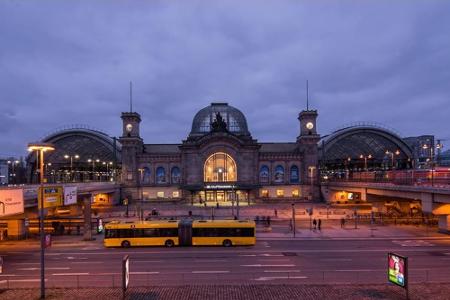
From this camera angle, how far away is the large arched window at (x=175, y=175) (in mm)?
104000

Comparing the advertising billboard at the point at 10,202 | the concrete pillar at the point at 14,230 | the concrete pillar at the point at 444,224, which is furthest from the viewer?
the concrete pillar at the point at 444,224

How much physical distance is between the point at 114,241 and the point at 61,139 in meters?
97.8

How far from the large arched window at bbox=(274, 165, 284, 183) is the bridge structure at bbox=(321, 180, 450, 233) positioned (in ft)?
39.0

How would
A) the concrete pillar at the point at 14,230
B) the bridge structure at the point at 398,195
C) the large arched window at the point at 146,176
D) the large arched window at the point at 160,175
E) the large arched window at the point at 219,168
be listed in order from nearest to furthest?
the bridge structure at the point at 398,195
the concrete pillar at the point at 14,230
the large arched window at the point at 219,168
the large arched window at the point at 146,176
the large arched window at the point at 160,175

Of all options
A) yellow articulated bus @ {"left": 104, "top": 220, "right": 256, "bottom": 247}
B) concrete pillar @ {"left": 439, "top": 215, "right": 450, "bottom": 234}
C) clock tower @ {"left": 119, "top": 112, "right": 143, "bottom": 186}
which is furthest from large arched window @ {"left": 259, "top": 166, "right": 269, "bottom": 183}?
yellow articulated bus @ {"left": 104, "top": 220, "right": 256, "bottom": 247}

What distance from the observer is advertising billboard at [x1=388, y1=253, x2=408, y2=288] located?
22.5 meters

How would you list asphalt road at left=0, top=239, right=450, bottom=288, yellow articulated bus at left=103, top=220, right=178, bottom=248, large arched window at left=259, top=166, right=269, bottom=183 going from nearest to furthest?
asphalt road at left=0, top=239, right=450, bottom=288 < yellow articulated bus at left=103, top=220, right=178, bottom=248 < large arched window at left=259, top=166, right=269, bottom=183

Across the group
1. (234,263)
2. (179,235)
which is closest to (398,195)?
(234,263)

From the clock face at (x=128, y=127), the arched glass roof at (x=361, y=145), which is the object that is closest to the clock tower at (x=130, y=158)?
the clock face at (x=128, y=127)

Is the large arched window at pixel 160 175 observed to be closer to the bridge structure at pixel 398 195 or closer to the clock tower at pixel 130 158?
the clock tower at pixel 130 158

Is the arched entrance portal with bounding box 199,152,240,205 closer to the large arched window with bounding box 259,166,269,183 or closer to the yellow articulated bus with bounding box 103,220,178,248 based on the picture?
the large arched window with bounding box 259,166,269,183

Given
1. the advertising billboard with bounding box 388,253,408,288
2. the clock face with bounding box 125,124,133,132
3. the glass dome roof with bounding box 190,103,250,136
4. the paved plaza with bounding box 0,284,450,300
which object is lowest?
the paved plaza with bounding box 0,284,450,300

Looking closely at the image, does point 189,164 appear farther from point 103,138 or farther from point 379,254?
point 379,254

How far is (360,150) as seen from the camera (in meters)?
128
